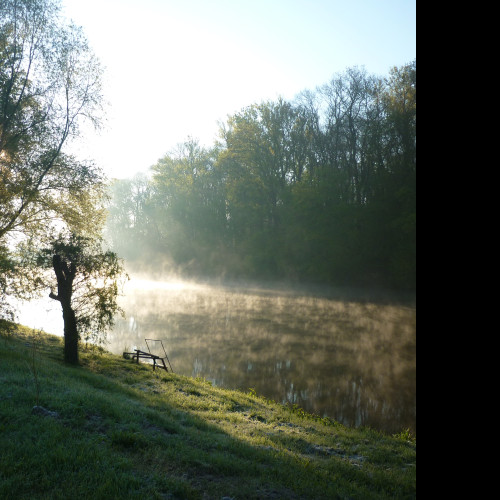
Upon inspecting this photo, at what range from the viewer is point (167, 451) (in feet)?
19.6

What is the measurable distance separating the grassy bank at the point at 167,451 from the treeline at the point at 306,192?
1198 inches

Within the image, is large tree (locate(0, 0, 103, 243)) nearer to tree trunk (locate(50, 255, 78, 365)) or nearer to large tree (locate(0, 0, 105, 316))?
large tree (locate(0, 0, 105, 316))

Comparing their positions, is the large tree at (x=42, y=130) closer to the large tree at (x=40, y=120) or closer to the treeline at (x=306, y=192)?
the large tree at (x=40, y=120)

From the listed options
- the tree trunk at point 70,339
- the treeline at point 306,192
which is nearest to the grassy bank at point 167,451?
the tree trunk at point 70,339

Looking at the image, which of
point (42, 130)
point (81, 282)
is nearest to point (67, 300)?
point (81, 282)

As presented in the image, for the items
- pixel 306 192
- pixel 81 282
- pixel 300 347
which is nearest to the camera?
pixel 81 282

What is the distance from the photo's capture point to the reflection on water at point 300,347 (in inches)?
573

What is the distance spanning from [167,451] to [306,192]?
41.5 meters

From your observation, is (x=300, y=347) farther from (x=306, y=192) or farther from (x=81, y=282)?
(x=306, y=192)

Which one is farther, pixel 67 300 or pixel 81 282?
pixel 81 282

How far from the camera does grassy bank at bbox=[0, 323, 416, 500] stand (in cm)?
483

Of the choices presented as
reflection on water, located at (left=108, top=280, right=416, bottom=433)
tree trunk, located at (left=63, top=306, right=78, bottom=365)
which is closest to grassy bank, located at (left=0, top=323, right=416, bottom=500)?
tree trunk, located at (left=63, top=306, right=78, bottom=365)

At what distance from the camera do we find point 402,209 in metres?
39.0
